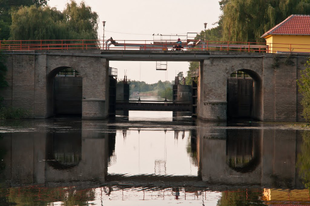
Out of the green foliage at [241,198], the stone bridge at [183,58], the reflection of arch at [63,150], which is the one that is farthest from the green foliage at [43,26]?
the green foliage at [241,198]

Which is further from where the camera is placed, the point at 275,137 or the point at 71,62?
the point at 71,62

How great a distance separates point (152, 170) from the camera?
13461mm

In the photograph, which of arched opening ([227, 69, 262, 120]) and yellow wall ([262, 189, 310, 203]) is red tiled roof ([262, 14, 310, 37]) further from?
yellow wall ([262, 189, 310, 203])

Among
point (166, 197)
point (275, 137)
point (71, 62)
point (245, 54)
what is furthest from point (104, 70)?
point (166, 197)

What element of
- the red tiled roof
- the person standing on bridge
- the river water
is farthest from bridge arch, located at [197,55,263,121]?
the river water

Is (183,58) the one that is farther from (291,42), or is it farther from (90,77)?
(291,42)

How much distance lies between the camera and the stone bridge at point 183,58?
112 feet

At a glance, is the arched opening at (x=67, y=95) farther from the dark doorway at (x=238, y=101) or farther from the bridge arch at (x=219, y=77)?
the dark doorway at (x=238, y=101)

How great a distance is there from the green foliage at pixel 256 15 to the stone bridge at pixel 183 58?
800 cm

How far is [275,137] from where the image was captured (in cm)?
2203

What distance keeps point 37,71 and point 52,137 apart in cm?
1509

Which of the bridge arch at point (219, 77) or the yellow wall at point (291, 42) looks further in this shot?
the yellow wall at point (291, 42)

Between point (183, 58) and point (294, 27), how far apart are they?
9.84 m

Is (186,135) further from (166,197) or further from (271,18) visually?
(271,18)
